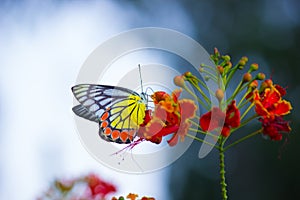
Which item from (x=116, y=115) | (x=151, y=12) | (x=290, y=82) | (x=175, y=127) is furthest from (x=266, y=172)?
(x=175, y=127)

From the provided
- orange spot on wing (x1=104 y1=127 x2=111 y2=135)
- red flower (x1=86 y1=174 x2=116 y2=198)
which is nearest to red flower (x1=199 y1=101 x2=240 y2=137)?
red flower (x1=86 y1=174 x2=116 y2=198)

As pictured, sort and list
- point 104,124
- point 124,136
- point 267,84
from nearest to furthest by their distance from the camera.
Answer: point 267,84 < point 124,136 < point 104,124

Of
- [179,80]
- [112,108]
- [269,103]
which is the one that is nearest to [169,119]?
[179,80]

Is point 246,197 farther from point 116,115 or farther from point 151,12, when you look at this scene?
point 116,115

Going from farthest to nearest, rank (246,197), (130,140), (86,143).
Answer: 1. (246,197)
2. (86,143)
3. (130,140)

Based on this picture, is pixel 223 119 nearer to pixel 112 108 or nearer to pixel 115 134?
pixel 115 134
